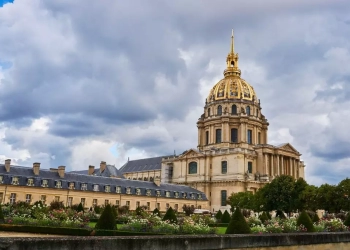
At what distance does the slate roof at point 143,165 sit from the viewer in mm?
93912

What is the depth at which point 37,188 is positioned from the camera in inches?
1891

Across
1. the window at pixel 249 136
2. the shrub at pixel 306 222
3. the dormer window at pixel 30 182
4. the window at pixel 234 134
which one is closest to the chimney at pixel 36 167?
the dormer window at pixel 30 182

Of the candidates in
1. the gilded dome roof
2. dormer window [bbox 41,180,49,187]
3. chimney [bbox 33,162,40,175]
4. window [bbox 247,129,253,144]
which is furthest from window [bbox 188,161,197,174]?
chimney [bbox 33,162,40,175]

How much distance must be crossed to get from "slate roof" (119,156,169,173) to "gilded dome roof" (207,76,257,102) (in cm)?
2023

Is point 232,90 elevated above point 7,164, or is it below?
above

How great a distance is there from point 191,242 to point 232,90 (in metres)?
75.7

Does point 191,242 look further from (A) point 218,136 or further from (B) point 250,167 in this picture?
(A) point 218,136

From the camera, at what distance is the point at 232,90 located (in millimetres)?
81812

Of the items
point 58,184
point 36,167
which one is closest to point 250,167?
point 58,184

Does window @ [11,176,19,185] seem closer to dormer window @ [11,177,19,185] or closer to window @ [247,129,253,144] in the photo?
dormer window @ [11,177,19,185]

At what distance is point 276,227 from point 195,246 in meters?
10.3

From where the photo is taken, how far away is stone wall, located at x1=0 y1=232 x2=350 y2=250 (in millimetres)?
5968

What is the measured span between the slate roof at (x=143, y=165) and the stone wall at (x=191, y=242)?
81437 mm

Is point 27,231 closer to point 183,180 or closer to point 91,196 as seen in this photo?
point 91,196
